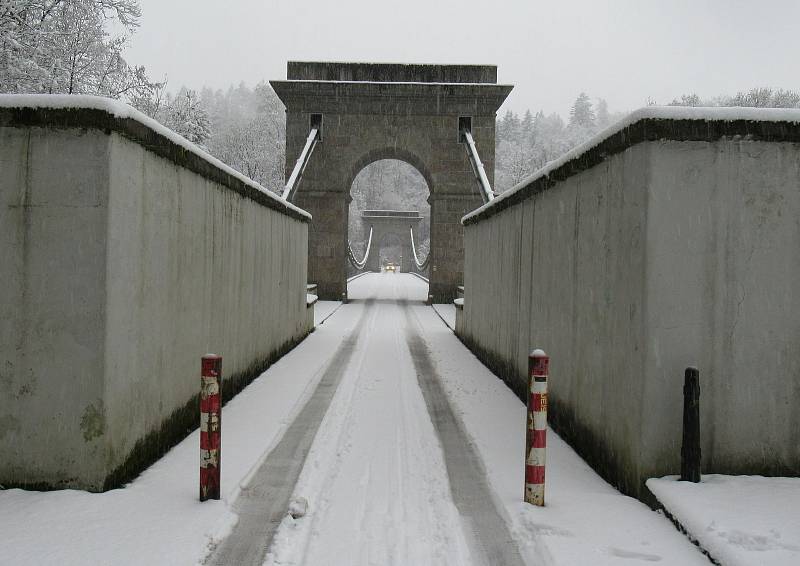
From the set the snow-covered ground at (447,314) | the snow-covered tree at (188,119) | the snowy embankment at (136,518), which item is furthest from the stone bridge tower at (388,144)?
the snowy embankment at (136,518)

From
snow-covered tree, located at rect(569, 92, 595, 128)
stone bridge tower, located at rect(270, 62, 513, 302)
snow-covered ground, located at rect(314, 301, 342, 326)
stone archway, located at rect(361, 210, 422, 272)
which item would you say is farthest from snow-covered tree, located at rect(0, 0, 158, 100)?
snow-covered tree, located at rect(569, 92, 595, 128)

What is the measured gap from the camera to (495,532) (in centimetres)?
279

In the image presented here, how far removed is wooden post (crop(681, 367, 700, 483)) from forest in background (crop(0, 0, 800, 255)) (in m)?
15.0

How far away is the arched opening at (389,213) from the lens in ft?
205

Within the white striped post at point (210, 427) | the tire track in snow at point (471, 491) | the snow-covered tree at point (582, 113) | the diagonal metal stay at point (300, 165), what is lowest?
the tire track in snow at point (471, 491)

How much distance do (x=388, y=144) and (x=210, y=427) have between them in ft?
58.8

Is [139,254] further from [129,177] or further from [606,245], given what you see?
[606,245]

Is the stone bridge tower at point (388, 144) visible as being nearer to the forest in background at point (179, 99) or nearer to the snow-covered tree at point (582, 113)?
the forest in background at point (179, 99)

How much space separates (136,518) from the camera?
2814 mm

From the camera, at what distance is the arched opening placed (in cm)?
6244

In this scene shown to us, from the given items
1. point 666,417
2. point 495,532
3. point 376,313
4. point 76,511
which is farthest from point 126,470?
point 376,313

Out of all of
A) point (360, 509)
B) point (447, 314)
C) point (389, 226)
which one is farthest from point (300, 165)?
point (389, 226)

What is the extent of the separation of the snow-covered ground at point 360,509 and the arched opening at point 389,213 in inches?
2229

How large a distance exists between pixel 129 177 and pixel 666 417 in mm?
3173
